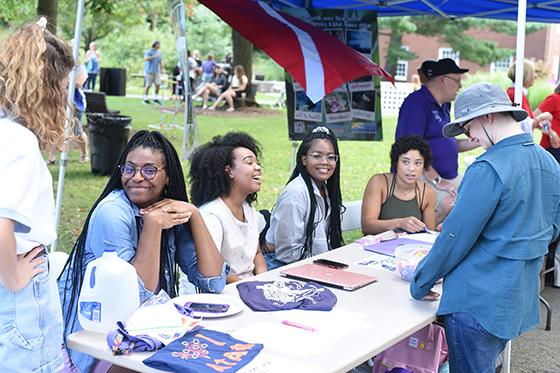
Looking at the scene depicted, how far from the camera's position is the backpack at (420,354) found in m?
3.12

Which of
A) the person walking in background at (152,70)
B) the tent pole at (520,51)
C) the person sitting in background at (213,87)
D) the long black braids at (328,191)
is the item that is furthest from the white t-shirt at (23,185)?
the person sitting in background at (213,87)

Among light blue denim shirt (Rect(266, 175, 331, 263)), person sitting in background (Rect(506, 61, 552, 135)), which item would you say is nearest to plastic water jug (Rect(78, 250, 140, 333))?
light blue denim shirt (Rect(266, 175, 331, 263))

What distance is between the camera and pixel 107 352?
80.6 inches

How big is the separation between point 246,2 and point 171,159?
243 centimetres

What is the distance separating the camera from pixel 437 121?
5000 millimetres

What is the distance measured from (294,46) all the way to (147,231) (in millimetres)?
2502

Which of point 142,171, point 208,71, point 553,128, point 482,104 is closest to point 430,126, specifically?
point 553,128

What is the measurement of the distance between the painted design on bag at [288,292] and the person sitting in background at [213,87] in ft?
53.6

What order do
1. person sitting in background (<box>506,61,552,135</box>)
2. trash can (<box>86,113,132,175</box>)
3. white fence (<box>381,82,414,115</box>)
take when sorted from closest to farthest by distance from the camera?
1. person sitting in background (<box>506,61,552,135</box>)
2. trash can (<box>86,113,132,175</box>)
3. white fence (<box>381,82,414,115</box>)

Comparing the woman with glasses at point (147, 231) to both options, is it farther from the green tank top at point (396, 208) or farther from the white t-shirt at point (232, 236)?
the green tank top at point (396, 208)

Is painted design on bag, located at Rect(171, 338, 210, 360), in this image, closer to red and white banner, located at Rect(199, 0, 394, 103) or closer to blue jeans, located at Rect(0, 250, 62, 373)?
blue jeans, located at Rect(0, 250, 62, 373)

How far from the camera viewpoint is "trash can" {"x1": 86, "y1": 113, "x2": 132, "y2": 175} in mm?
8977

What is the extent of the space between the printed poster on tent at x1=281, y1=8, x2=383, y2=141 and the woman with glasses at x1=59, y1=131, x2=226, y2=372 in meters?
2.83

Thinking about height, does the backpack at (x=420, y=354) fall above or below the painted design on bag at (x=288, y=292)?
below
